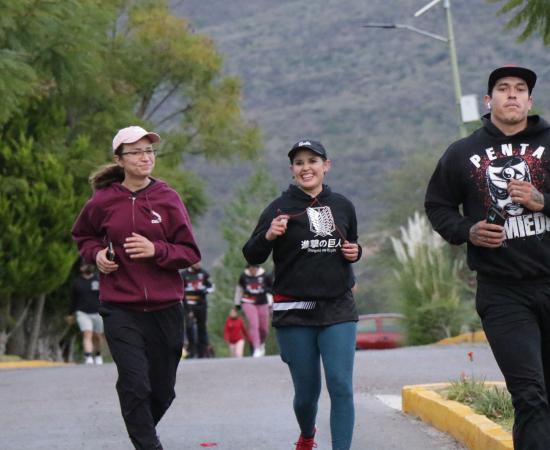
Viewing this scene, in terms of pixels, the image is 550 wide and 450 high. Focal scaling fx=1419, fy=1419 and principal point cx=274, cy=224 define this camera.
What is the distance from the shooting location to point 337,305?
7.89 meters

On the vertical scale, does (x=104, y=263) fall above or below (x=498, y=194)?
below

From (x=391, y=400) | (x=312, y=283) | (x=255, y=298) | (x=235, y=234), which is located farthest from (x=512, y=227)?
(x=235, y=234)

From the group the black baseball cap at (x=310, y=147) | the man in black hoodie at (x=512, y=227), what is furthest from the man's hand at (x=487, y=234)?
the black baseball cap at (x=310, y=147)

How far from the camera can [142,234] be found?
25.8ft

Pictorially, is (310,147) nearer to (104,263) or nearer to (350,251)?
(350,251)

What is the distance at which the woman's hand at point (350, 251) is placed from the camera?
7852 millimetres

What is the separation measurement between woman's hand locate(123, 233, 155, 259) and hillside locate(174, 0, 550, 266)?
7995 centimetres

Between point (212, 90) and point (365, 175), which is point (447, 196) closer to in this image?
point (212, 90)

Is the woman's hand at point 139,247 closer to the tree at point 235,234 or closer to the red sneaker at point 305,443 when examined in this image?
the red sneaker at point 305,443

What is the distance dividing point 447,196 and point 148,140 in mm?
2034

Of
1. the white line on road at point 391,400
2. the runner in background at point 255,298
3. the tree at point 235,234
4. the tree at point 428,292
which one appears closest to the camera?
the white line on road at point 391,400

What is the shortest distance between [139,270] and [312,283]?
3.15ft

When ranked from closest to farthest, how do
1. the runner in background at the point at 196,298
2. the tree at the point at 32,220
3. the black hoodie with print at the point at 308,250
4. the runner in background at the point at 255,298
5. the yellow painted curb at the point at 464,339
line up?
the black hoodie with print at the point at 308,250, the runner in background at the point at 255,298, the runner in background at the point at 196,298, the yellow painted curb at the point at 464,339, the tree at the point at 32,220

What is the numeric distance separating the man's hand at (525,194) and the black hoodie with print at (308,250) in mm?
1720
